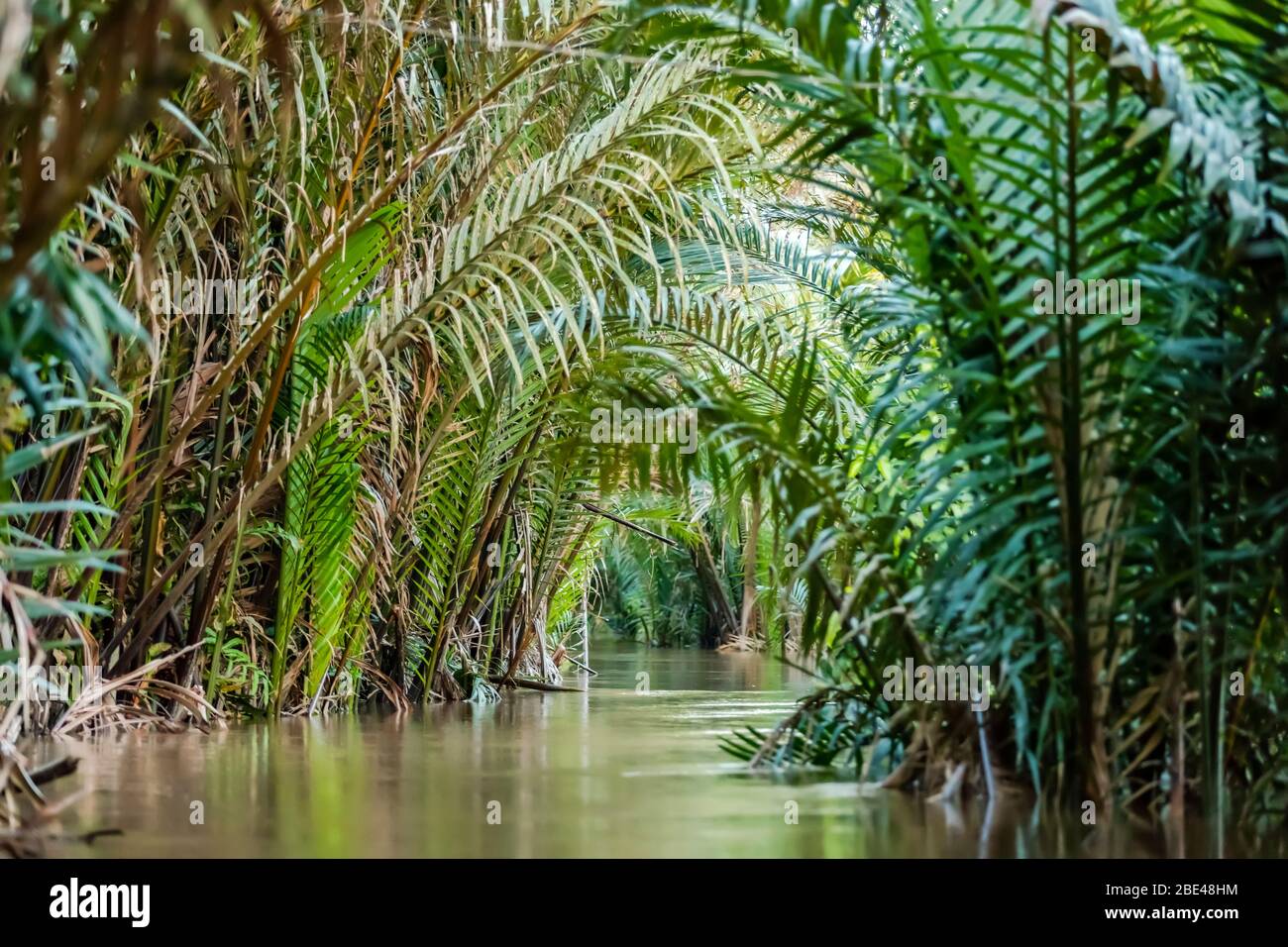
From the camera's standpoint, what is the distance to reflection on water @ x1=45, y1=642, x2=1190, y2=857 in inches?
87.0

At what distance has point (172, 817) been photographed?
97.0 inches

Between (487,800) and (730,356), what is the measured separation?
256 centimetres

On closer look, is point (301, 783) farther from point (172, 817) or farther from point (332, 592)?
point (332, 592)

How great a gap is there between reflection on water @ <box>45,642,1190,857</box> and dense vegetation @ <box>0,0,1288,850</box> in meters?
0.26

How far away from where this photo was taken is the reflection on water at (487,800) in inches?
87.0

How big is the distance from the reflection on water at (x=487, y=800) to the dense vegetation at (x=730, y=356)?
0.26 metres

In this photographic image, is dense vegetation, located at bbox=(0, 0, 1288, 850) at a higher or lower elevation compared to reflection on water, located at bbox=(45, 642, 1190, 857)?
higher

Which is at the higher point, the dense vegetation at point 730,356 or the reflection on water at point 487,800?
the dense vegetation at point 730,356

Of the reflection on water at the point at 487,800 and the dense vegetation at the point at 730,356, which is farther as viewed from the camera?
the dense vegetation at the point at 730,356

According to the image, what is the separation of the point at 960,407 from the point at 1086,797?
2.84 feet

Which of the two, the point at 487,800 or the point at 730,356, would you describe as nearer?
the point at 487,800

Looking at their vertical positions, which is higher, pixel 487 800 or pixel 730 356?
pixel 730 356

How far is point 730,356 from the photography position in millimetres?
4969
